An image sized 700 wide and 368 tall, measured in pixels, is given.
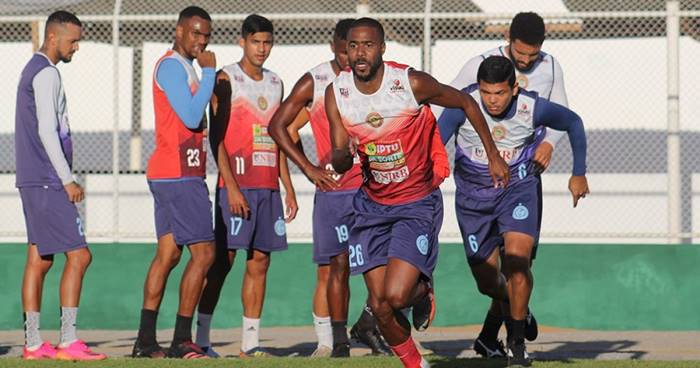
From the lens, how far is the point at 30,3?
16.4m

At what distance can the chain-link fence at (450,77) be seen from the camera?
14.8 metres

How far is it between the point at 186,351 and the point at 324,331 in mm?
1133

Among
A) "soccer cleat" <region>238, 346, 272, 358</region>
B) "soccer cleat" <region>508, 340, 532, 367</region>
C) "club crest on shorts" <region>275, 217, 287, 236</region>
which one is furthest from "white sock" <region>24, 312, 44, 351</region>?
"soccer cleat" <region>508, 340, 532, 367</region>

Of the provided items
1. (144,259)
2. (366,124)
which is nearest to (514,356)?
(366,124)

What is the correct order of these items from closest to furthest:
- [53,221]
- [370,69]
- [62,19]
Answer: [370,69] < [53,221] < [62,19]

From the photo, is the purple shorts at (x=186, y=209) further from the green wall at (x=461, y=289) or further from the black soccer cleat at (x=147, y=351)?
the green wall at (x=461, y=289)

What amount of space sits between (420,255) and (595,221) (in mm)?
7406

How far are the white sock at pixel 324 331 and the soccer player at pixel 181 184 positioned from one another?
3.15 feet

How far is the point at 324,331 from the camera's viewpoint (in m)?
11.2

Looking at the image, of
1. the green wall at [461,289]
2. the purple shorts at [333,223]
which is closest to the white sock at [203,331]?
the purple shorts at [333,223]

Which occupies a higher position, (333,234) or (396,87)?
(396,87)

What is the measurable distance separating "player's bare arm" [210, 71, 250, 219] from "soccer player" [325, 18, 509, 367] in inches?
64.5

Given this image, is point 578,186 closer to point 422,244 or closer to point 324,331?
point 422,244

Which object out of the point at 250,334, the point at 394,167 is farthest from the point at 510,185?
the point at 250,334
